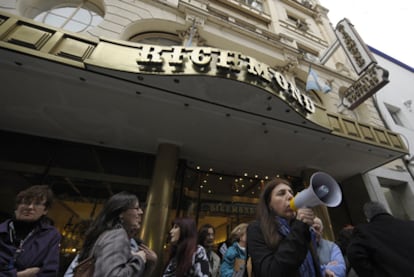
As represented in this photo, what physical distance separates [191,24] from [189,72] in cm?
594

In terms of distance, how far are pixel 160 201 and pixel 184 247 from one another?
2.87 metres

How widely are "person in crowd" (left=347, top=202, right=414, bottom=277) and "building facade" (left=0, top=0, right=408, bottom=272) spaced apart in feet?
9.62

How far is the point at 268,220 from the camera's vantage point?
168 centimetres

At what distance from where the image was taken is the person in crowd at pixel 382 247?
206 centimetres

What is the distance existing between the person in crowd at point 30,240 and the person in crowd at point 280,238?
7.02 feet

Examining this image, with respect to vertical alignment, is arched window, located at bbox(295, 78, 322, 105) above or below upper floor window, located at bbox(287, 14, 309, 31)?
below

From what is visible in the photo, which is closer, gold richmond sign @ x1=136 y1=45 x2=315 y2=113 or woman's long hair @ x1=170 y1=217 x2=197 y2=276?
woman's long hair @ x1=170 y1=217 x2=197 y2=276

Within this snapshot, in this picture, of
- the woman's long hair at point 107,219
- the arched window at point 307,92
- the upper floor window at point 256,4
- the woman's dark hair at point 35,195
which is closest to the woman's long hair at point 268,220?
the woman's long hair at point 107,219

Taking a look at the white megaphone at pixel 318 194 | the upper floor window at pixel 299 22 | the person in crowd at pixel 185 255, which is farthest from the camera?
the upper floor window at pixel 299 22

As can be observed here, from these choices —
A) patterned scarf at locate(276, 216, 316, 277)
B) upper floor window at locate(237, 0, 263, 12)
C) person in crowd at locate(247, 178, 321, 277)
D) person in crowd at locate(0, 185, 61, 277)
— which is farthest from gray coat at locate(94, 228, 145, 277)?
upper floor window at locate(237, 0, 263, 12)

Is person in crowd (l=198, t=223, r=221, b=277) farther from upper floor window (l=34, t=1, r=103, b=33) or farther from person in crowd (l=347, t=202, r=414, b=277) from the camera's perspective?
upper floor window (l=34, t=1, r=103, b=33)

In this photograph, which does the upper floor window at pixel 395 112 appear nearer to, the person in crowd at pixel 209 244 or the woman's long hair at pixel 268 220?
the person in crowd at pixel 209 244

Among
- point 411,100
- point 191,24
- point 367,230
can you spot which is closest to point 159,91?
point 367,230

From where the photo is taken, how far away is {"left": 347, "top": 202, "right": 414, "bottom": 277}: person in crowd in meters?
2.06
